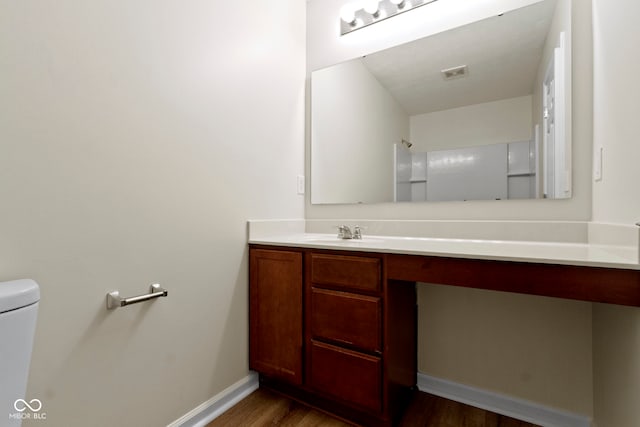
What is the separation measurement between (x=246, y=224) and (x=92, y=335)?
2.58 ft

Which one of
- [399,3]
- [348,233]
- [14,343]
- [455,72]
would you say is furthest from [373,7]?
[14,343]

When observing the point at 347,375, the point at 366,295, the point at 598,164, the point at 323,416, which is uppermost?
the point at 598,164

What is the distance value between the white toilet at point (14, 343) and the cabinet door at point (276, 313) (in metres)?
0.91

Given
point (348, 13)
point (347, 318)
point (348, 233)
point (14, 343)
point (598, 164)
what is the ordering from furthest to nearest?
point (348, 13) → point (348, 233) → point (347, 318) → point (598, 164) → point (14, 343)

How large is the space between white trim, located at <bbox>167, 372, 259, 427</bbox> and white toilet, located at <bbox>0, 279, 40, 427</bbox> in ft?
2.16

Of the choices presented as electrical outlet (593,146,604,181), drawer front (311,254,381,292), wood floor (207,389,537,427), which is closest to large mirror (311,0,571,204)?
electrical outlet (593,146,604,181)

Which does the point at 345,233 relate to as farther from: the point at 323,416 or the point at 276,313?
the point at 323,416

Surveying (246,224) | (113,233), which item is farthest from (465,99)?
(113,233)

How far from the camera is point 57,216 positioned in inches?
36.2

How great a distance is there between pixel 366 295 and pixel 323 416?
Result: 65 cm

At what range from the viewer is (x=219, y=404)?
142 cm

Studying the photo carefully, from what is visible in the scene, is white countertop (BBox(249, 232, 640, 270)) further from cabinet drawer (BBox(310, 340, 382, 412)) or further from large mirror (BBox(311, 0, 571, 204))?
cabinet drawer (BBox(310, 340, 382, 412))

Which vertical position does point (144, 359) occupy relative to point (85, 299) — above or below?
below

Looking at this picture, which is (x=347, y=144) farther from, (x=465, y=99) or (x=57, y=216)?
(x=57, y=216)
